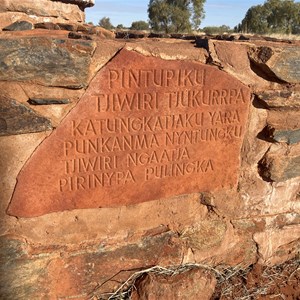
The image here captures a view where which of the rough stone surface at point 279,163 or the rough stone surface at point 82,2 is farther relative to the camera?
the rough stone surface at point 82,2

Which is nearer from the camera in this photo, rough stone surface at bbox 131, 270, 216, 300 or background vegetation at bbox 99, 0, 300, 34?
rough stone surface at bbox 131, 270, 216, 300

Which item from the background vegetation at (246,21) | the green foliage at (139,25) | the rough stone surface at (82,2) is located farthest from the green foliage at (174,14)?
the rough stone surface at (82,2)

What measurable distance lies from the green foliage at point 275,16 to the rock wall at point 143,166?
24298mm

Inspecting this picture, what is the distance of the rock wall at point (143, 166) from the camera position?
177cm

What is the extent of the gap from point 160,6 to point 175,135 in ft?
79.7

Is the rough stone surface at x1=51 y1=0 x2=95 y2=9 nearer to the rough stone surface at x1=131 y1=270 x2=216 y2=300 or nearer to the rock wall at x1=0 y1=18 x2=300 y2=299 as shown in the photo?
the rock wall at x1=0 y1=18 x2=300 y2=299

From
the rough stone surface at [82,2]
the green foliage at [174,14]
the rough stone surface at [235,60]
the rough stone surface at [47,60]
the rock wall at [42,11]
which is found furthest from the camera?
the green foliage at [174,14]

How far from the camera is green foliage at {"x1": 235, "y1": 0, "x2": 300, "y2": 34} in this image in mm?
24844

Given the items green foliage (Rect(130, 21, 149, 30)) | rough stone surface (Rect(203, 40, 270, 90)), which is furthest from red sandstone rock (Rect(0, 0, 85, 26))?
green foliage (Rect(130, 21, 149, 30))

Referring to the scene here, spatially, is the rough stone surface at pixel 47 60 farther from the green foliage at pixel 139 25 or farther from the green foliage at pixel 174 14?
the green foliage at pixel 139 25

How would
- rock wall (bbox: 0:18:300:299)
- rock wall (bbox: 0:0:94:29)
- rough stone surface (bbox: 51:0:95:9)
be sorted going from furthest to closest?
rough stone surface (bbox: 51:0:95:9) → rock wall (bbox: 0:0:94:29) → rock wall (bbox: 0:18:300:299)

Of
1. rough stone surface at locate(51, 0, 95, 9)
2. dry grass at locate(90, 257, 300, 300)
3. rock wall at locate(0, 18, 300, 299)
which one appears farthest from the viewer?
rough stone surface at locate(51, 0, 95, 9)

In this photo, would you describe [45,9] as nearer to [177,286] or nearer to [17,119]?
[17,119]

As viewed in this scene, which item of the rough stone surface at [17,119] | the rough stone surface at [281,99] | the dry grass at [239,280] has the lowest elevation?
the dry grass at [239,280]
